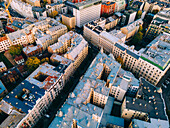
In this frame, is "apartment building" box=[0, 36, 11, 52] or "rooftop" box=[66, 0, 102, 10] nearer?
"apartment building" box=[0, 36, 11, 52]

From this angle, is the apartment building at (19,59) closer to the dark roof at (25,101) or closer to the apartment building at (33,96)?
the apartment building at (33,96)

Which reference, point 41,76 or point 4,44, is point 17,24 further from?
point 41,76

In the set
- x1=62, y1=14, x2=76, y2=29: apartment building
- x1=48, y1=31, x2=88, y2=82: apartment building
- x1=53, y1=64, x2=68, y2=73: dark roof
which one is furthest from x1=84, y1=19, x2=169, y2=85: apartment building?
x1=53, y1=64, x2=68, y2=73: dark roof

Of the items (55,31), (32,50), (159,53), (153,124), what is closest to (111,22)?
(55,31)

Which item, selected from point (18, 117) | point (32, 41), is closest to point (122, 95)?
point (18, 117)

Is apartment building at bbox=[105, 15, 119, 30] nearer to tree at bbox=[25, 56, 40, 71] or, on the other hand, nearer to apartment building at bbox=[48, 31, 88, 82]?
apartment building at bbox=[48, 31, 88, 82]

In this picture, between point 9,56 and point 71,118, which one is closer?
point 71,118
